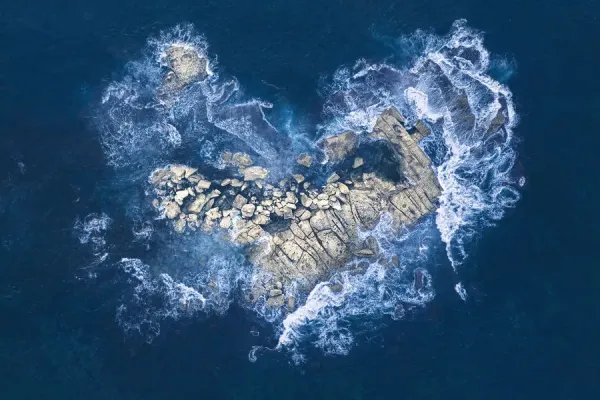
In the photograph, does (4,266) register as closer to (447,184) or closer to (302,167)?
(302,167)

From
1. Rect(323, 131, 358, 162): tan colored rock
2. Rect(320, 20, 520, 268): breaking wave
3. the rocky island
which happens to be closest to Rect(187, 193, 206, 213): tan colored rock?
the rocky island

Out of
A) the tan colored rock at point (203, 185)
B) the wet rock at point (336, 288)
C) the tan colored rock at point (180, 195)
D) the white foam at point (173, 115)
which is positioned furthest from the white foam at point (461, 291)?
the tan colored rock at point (180, 195)

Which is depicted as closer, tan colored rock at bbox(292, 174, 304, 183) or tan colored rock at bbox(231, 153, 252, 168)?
tan colored rock at bbox(292, 174, 304, 183)

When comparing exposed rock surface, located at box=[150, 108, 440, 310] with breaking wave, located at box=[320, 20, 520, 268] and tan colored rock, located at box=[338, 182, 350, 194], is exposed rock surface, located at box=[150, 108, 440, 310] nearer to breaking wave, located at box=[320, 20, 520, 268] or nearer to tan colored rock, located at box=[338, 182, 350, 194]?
tan colored rock, located at box=[338, 182, 350, 194]

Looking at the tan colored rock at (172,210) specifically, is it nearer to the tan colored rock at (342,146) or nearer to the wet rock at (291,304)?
the wet rock at (291,304)

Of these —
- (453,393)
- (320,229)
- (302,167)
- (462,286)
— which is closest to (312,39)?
(302,167)

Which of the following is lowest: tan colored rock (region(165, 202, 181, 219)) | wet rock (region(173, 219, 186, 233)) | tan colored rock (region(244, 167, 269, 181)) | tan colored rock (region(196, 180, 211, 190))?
wet rock (region(173, 219, 186, 233))
